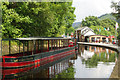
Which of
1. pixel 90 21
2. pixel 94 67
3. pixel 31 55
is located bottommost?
pixel 94 67

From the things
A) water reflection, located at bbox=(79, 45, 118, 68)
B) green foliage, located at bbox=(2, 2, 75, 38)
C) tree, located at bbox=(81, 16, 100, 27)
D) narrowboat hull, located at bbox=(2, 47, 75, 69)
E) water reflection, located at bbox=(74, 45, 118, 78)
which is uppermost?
tree, located at bbox=(81, 16, 100, 27)

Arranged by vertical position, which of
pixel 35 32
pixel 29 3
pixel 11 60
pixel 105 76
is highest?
pixel 29 3

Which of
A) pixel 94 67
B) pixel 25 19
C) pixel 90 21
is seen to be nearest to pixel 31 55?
pixel 94 67

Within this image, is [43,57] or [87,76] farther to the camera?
[43,57]

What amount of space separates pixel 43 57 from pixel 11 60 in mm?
5024

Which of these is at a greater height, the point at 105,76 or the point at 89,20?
the point at 89,20

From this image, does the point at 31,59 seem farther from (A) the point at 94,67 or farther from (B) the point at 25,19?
(B) the point at 25,19

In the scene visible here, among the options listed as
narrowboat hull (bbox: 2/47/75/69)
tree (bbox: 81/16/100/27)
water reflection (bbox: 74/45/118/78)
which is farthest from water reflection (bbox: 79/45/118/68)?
tree (bbox: 81/16/100/27)

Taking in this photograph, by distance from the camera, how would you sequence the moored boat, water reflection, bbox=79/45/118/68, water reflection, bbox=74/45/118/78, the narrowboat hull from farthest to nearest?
water reflection, bbox=79/45/118/68, water reflection, bbox=74/45/118/78, the moored boat, the narrowboat hull

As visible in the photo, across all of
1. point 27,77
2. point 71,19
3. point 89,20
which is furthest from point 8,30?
point 89,20

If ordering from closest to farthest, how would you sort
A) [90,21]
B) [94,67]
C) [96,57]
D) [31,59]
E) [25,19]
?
1. [31,59]
2. [94,67]
3. [25,19]
4. [96,57]
5. [90,21]

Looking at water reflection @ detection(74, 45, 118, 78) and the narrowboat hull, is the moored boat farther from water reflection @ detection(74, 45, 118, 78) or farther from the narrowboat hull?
water reflection @ detection(74, 45, 118, 78)

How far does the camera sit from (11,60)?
14133 mm

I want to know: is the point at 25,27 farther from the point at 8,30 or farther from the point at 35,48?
the point at 35,48
